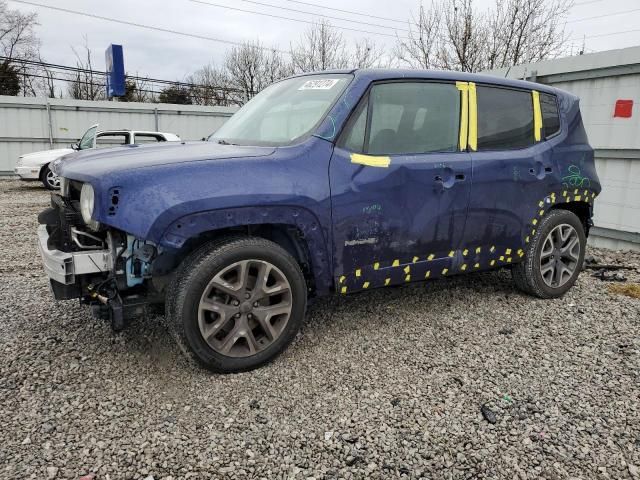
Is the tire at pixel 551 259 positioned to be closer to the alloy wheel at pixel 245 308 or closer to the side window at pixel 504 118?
the side window at pixel 504 118

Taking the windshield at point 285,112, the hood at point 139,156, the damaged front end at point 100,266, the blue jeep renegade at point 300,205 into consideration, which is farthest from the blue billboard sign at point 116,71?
the damaged front end at point 100,266

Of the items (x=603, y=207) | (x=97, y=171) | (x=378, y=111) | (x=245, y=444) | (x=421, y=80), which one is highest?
(x=421, y=80)

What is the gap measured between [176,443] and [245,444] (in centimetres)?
33

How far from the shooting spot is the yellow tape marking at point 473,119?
3.61m

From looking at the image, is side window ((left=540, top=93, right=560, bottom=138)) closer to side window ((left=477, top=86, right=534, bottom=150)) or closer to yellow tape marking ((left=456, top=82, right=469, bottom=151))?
side window ((left=477, top=86, right=534, bottom=150))

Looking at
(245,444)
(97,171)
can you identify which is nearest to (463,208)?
(245,444)

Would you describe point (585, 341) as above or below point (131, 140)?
below

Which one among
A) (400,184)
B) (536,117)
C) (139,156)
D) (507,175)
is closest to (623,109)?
(536,117)

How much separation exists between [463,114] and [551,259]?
165 centimetres

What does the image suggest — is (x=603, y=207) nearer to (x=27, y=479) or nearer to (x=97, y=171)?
(x=97, y=171)

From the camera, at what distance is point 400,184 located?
3.18m

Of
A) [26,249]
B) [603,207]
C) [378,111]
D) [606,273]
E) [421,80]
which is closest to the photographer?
[378,111]

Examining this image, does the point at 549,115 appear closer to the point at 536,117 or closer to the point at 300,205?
the point at 536,117

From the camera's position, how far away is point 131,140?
9727 mm
